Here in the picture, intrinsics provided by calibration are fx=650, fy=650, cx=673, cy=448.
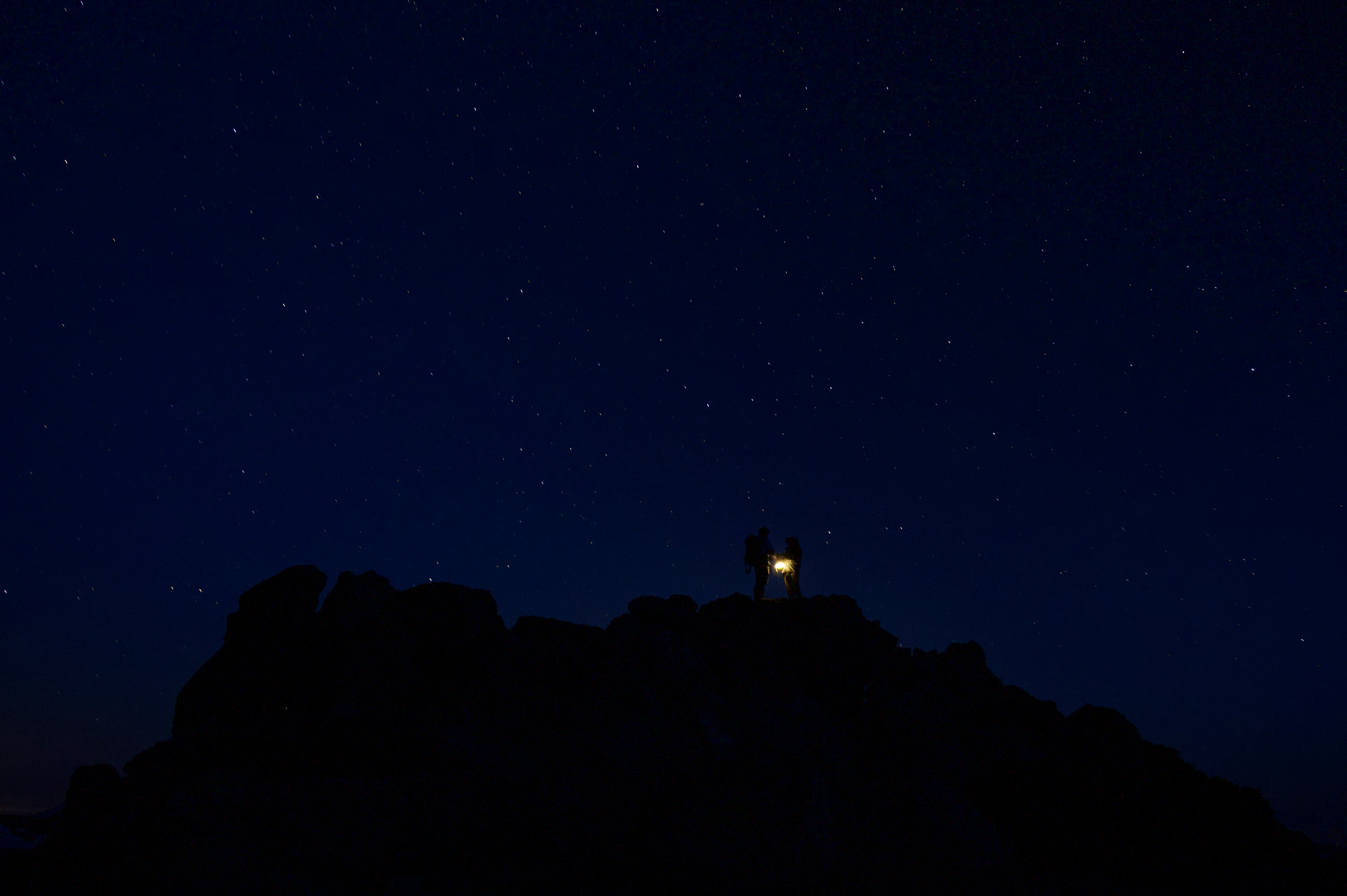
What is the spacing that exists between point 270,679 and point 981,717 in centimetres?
2417

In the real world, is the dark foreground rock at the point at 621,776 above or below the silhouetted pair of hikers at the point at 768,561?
below

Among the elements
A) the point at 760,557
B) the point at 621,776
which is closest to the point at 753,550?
the point at 760,557

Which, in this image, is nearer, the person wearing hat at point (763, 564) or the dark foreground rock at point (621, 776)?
the dark foreground rock at point (621, 776)

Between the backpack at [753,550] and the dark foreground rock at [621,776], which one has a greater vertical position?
the backpack at [753,550]

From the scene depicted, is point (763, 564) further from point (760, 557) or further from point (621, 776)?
point (621, 776)

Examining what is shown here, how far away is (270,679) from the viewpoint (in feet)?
66.5

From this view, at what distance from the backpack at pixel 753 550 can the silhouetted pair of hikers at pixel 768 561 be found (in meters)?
0.01

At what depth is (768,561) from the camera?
23.0 m

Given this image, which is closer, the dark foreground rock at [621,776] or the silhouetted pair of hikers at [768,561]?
the dark foreground rock at [621,776]

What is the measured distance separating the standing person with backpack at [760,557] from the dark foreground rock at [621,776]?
0.76 metres

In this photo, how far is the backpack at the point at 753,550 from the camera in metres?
22.8

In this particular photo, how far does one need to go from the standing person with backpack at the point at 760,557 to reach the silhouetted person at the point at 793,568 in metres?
0.69

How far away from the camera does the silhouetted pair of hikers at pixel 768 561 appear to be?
74.9 feet

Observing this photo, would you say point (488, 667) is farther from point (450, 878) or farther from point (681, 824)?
point (681, 824)
